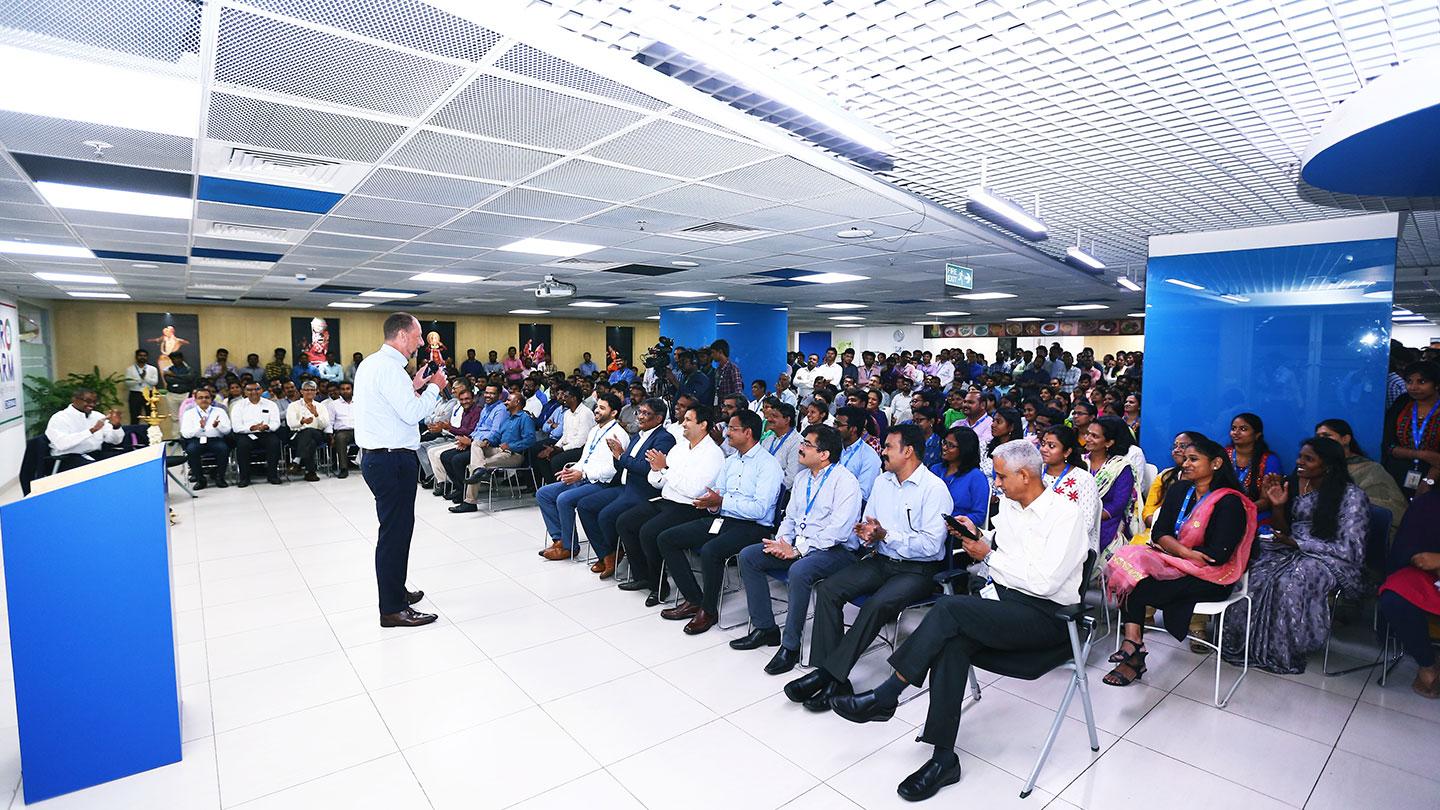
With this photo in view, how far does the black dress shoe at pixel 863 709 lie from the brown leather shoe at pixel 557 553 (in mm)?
2953

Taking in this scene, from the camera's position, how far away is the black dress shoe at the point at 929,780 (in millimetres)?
2436

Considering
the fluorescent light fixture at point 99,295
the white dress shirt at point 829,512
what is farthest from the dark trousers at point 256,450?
the white dress shirt at point 829,512

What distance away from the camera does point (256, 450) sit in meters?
8.54

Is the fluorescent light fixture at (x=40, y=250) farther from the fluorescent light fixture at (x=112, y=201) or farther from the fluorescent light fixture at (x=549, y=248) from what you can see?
the fluorescent light fixture at (x=549, y=248)

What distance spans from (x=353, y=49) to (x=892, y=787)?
12.1 feet

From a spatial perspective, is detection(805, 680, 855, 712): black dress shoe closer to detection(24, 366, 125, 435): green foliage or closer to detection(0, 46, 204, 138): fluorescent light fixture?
detection(0, 46, 204, 138): fluorescent light fixture

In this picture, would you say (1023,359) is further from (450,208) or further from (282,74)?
(282,74)

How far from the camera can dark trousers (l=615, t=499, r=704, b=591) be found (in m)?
4.43

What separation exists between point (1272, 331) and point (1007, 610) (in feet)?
14.4

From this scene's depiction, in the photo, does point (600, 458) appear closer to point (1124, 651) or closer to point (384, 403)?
point (384, 403)

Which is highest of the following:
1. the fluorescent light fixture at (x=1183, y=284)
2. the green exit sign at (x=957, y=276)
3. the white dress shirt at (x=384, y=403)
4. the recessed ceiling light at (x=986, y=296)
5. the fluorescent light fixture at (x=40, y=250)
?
the recessed ceiling light at (x=986, y=296)

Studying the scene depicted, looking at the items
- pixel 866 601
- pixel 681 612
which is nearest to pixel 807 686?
pixel 866 601


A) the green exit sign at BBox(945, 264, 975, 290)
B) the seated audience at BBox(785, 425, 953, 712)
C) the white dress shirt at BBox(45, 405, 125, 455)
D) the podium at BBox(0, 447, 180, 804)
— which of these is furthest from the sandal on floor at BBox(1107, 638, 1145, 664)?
the white dress shirt at BBox(45, 405, 125, 455)

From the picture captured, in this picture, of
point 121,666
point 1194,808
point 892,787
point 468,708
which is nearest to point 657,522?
point 468,708
